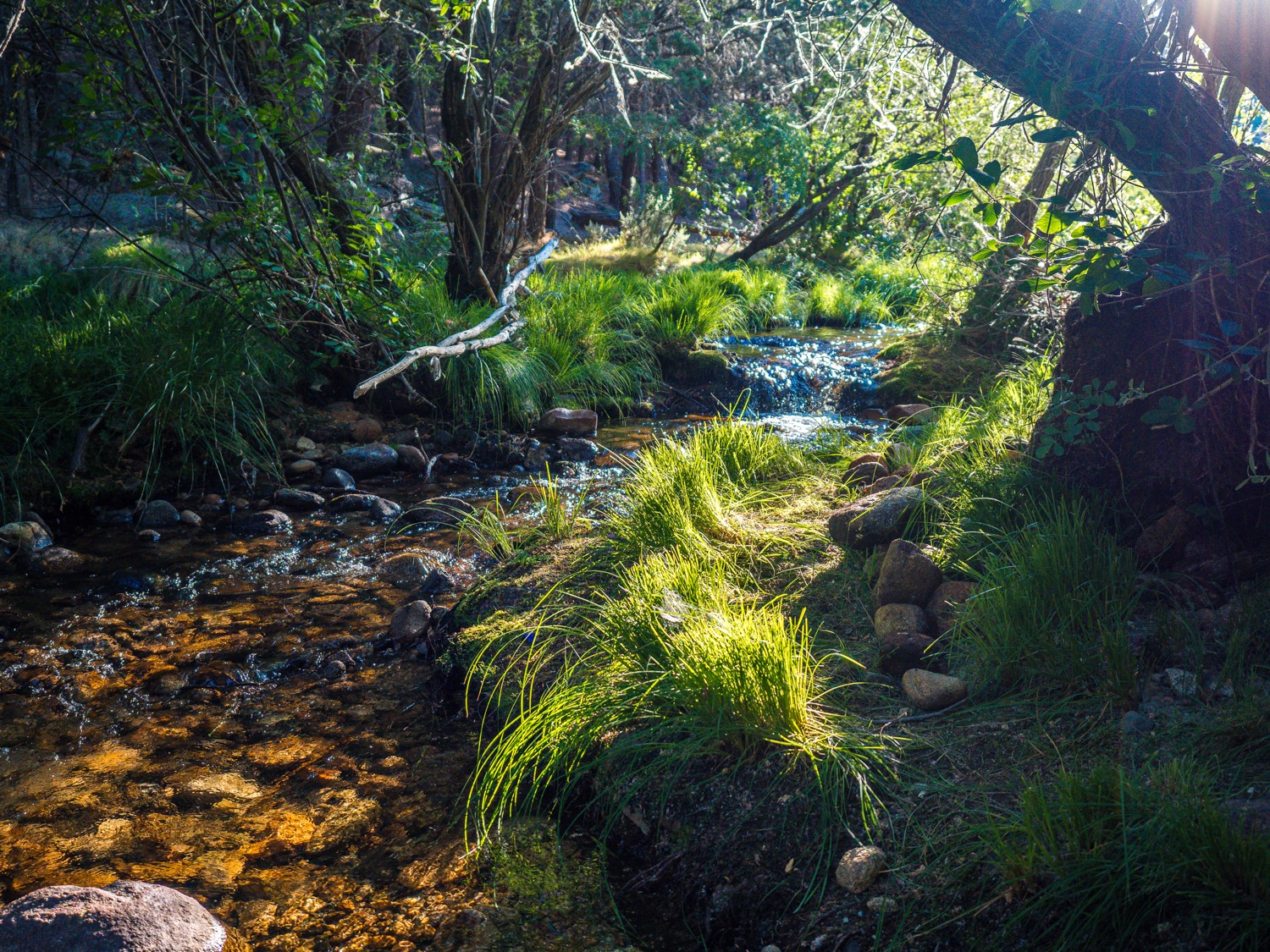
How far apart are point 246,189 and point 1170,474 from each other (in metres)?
5.41

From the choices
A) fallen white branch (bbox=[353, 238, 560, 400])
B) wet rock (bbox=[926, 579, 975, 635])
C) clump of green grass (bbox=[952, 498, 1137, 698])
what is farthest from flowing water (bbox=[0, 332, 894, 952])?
wet rock (bbox=[926, 579, 975, 635])

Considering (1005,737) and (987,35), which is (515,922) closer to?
(1005,737)

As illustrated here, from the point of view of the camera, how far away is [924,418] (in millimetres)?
4988

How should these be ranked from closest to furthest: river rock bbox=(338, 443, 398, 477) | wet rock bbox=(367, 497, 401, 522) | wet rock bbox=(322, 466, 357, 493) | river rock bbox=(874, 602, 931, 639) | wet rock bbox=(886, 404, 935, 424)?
river rock bbox=(874, 602, 931, 639), wet rock bbox=(886, 404, 935, 424), wet rock bbox=(367, 497, 401, 522), wet rock bbox=(322, 466, 357, 493), river rock bbox=(338, 443, 398, 477)

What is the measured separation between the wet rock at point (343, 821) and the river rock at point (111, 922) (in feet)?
1.24

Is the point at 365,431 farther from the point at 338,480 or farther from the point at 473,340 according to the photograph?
the point at 473,340


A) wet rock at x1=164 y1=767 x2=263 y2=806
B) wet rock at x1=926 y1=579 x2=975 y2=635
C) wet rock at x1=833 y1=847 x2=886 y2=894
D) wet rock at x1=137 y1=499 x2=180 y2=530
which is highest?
wet rock at x1=926 y1=579 x2=975 y2=635

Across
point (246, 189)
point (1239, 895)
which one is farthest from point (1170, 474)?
point (246, 189)

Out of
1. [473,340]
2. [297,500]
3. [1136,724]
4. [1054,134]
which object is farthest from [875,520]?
[473,340]

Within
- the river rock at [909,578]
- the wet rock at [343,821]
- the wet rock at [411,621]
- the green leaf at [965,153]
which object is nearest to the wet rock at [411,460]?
the wet rock at [411,621]

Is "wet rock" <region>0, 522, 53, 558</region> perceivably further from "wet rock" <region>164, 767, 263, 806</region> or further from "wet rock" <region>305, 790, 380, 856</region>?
"wet rock" <region>305, 790, 380, 856</region>

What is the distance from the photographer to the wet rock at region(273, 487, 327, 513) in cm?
525

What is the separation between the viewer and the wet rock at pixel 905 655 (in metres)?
2.59

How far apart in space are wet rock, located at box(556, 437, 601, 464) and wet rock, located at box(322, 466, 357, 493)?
1.55 m
